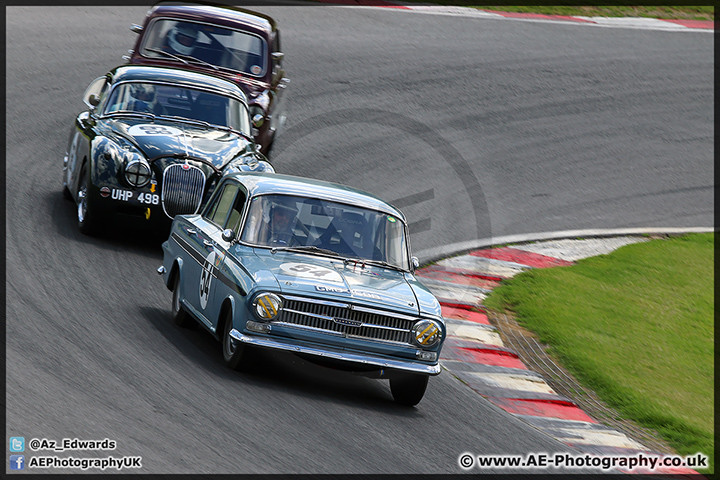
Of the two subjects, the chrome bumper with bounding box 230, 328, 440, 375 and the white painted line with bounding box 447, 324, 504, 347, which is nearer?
the chrome bumper with bounding box 230, 328, 440, 375

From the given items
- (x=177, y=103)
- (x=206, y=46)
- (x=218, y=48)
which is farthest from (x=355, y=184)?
(x=177, y=103)

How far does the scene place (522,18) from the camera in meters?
24.8

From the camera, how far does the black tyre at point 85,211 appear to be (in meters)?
10.5

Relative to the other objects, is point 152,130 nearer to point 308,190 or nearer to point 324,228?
point 308,190

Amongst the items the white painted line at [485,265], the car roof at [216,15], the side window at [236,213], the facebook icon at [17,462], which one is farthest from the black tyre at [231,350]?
the car roof at [216,15]

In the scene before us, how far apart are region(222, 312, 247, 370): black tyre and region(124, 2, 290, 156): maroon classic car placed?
20.2ft

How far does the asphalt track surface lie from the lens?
6.43 meters

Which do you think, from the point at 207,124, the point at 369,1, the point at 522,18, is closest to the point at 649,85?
the point at 522,18

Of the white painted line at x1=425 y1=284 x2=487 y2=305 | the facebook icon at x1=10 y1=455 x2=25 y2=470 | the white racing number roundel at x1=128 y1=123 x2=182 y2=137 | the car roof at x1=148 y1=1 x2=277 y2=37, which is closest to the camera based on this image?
the facebook icon at x1=10 y1=455 x2=25 y2=470

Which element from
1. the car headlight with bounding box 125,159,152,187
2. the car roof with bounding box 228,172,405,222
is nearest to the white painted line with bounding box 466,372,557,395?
the car roof with bounding box 228,172,405,222

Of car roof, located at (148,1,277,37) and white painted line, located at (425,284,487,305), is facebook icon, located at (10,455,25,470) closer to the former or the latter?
white painted line, located at (425,284,487,305)

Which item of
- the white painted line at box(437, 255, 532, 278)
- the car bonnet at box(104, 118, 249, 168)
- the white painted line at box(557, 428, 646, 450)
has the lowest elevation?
the white painted line at box(557, 428, 646, 450)

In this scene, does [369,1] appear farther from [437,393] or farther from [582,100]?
[437,393]

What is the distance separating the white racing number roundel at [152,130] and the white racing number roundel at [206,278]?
120 inches
